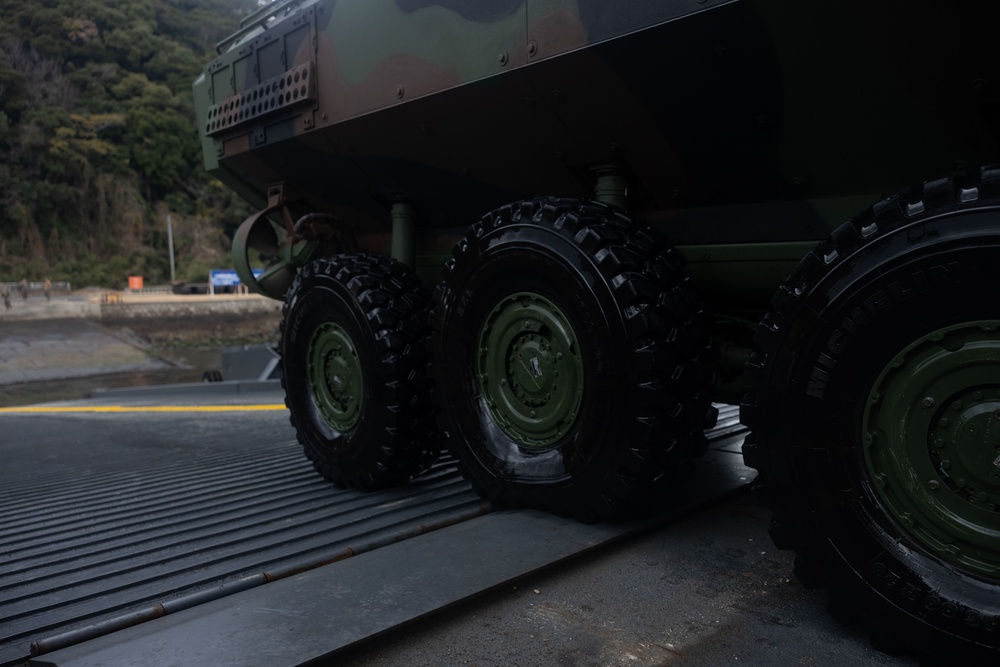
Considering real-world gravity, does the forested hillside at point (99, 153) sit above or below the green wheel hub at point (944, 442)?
above

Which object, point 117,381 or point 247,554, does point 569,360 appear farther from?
point 117,381

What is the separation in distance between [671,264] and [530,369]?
0.62 m

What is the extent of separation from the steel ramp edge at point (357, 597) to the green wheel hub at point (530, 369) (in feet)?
1.08

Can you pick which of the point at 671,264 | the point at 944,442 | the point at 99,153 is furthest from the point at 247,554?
the point at 99,153

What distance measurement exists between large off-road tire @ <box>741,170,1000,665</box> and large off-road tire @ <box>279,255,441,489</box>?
1.76m

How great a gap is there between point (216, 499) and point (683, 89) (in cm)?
273

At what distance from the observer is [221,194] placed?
58.3 meters

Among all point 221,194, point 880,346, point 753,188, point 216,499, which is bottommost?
point 216,499

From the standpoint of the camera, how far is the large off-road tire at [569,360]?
8.31 ft

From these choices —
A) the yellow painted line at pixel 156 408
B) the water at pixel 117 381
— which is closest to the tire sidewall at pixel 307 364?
the yellow painted line at pixel 156 408

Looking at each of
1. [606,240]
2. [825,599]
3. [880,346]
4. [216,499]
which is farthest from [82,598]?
[880,346]

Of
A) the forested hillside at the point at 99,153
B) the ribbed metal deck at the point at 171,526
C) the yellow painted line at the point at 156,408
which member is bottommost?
the yellow painted line at the point at 156,408

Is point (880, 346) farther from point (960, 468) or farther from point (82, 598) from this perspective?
point (82, 598)

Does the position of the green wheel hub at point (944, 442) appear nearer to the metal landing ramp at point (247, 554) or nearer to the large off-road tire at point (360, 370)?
the metal landing ramp at point (247, 554)
